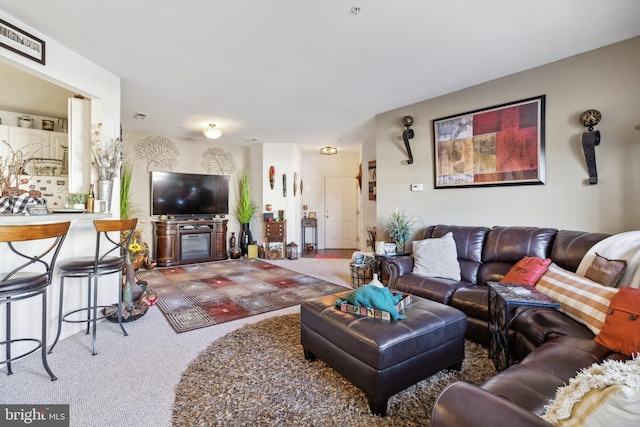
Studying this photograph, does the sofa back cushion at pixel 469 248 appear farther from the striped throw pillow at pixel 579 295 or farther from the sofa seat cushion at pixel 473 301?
the striped throw pillow at pixel 579 295

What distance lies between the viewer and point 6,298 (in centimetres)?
166

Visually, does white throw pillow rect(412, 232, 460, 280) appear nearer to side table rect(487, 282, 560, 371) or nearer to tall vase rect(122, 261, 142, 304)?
side table rect(487, 282, 560, 371)

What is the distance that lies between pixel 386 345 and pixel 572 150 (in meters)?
2.76

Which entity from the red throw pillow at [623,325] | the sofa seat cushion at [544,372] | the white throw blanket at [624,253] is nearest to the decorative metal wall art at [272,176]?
the white throw blanket at [624,253]

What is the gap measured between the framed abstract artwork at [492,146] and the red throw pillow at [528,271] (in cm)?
101

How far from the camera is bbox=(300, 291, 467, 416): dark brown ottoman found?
156 centimetres

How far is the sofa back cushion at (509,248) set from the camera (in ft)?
8.72

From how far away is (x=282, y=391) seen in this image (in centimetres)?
177

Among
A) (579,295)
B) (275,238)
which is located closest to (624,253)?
(579,295)

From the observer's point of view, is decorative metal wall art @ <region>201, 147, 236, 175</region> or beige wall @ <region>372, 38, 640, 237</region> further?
decorative metal wall art @ <region>201, 147, 236, 175</region>

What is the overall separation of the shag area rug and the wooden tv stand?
3.73 metres

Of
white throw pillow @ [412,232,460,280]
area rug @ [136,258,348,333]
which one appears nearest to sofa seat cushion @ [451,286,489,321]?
white throw pillow @ [412,232,460,280]

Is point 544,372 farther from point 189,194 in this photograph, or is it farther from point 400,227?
point 189,194

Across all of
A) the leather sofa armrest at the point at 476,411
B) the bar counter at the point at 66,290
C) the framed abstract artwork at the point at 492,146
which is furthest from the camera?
the framed abstract artwork at the point at 492,146
